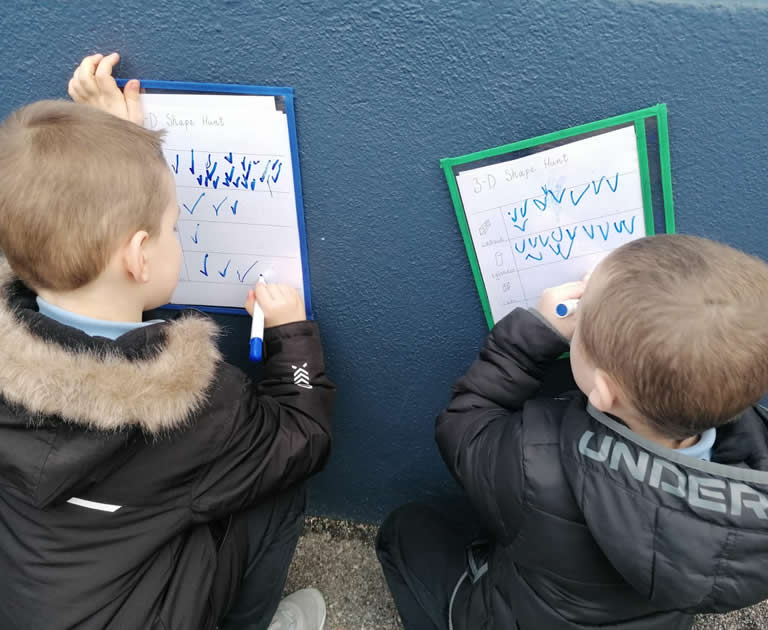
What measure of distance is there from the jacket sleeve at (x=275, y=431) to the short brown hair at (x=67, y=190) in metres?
0.32

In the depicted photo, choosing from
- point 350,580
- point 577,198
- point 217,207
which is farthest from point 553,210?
point 350,580

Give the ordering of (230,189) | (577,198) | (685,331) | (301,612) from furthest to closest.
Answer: (301,612) → (230,189) → (577,198) → (685,331)

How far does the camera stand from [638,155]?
932 millimetres

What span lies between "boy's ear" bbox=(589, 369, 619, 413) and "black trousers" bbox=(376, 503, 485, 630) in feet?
1.90

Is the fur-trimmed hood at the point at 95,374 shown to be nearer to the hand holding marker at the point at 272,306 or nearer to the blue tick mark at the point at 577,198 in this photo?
the hand holding marker at the point at 272,306

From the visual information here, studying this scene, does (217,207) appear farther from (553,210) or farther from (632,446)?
(632,446)

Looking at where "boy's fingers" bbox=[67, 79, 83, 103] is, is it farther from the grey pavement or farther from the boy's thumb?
the grey pavement

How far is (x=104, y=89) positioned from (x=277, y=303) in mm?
466

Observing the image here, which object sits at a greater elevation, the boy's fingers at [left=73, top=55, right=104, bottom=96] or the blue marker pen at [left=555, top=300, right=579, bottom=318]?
the boy's fingers at [left=73, top=55, right=104, bottom=96]

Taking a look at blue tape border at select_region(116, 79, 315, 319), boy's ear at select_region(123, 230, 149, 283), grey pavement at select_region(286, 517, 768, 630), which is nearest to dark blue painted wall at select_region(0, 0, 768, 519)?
blue tape border at select_region(116, 79, 315, 319)

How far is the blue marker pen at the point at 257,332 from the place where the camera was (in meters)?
1.11

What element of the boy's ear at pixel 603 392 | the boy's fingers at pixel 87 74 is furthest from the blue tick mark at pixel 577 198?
the boy's fingers at pixel 87 74

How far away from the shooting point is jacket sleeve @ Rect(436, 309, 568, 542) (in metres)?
0.93

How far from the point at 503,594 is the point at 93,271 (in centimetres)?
87
